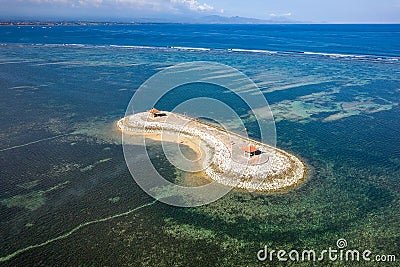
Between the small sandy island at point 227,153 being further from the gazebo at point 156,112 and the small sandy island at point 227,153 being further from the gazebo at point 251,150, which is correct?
the gazebo at point 156,112

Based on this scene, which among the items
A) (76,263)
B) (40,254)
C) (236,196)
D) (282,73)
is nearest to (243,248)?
(236,196)

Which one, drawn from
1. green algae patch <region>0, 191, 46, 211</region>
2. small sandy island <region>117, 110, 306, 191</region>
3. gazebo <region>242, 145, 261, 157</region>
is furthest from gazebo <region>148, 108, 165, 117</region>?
green algae patch <region>0, 191, 46, 211</region>

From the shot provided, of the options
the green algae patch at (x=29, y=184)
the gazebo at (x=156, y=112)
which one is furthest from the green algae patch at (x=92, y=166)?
the gazebo at (x=156, y=112)

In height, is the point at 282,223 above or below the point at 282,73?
below

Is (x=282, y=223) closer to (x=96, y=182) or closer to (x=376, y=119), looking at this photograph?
(x=96, y=182)

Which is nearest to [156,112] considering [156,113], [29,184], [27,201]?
[156,113]

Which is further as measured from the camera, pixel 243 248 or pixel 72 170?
pixel 72 170
